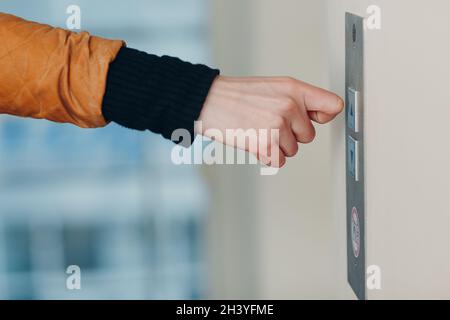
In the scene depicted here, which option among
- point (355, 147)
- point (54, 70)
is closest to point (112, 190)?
point (54, 70)

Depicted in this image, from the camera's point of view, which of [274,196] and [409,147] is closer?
[409,147]

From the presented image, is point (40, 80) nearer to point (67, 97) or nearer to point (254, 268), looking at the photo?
point (67, 97)

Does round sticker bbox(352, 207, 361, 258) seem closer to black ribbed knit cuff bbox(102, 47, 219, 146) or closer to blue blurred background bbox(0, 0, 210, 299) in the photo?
black ribbed knit cuff bbox(102, 47, 219, 146)

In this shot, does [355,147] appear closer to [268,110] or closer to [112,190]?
[268,110]

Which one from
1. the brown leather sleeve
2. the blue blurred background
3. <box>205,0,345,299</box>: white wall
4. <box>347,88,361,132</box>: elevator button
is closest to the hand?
<box>347,88,361,132</box>: elevator button

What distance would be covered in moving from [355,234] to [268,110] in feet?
0.48

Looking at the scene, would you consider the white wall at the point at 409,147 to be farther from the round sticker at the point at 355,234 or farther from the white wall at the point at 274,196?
the white wall at the point at 274,196

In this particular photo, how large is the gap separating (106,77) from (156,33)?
127cm

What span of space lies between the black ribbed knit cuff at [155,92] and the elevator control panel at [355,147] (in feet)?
0.44

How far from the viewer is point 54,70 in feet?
3.15

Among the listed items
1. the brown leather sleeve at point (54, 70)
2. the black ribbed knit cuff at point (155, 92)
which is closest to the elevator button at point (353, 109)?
the black ribbed knit cuff at point (155, 92)

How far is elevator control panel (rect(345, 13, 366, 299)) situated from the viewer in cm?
86

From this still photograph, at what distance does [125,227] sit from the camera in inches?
90.9
